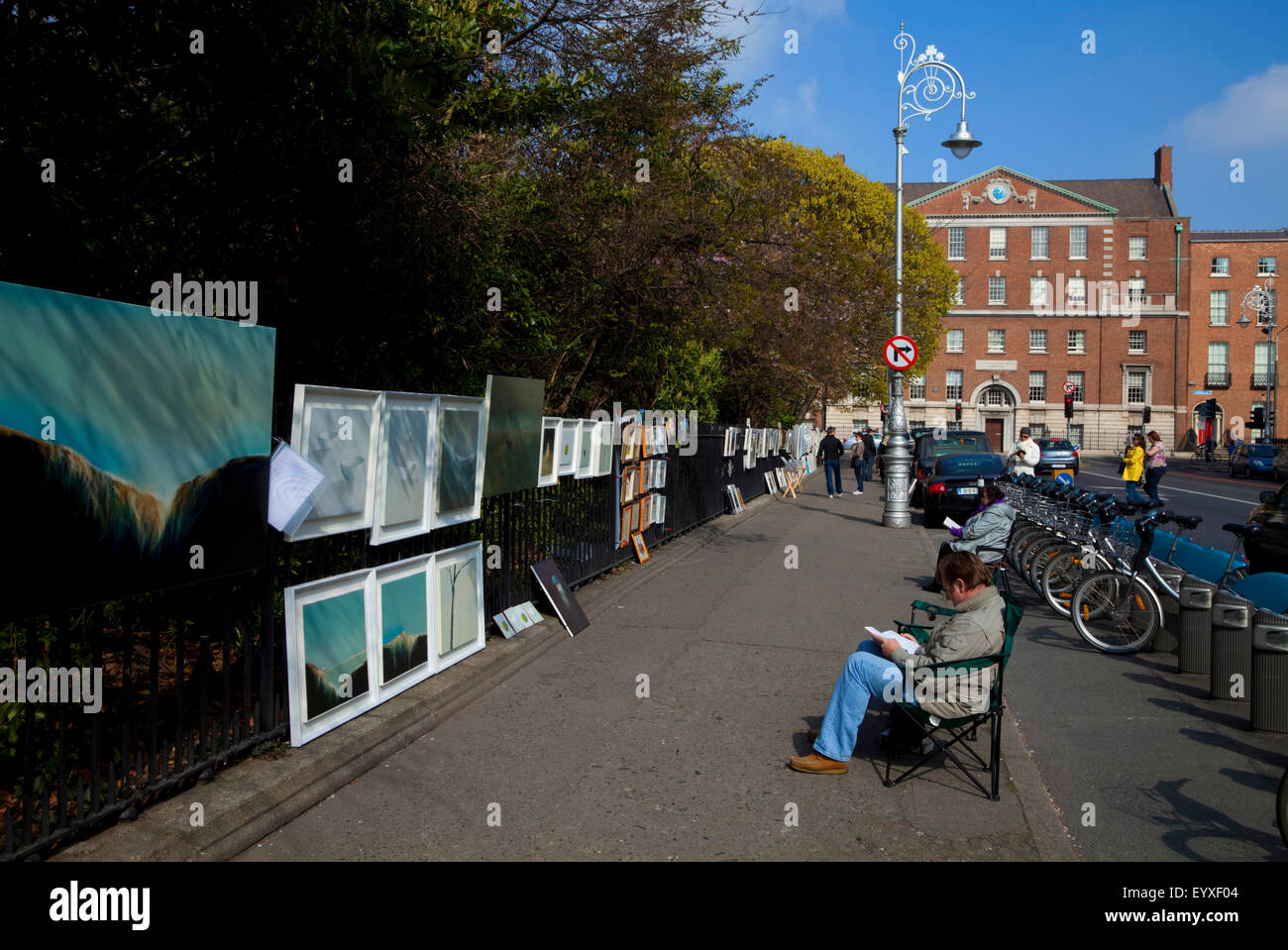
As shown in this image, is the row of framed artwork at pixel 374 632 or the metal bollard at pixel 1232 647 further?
the metal bollard at pixel 1232 647

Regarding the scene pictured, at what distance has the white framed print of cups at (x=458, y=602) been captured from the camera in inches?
271

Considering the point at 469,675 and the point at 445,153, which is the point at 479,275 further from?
the point at 469,675

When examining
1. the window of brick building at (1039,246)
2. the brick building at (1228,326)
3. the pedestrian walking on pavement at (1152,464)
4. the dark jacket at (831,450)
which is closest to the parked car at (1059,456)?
the dark jacket at (831,450)

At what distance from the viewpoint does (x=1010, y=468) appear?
19.0m

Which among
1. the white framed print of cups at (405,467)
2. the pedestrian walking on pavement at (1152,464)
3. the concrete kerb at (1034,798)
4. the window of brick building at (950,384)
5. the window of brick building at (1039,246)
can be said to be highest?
the window of brick building at (1039,246)

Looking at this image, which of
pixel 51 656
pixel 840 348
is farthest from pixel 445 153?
pixel 840 348

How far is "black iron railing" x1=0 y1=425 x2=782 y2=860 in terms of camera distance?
3939 millimetres

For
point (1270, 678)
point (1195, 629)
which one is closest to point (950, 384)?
point (1195, 629)

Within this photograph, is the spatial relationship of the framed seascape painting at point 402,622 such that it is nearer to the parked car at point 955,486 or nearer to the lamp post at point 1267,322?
the parked car at point 955,486

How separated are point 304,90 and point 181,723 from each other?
3828mm

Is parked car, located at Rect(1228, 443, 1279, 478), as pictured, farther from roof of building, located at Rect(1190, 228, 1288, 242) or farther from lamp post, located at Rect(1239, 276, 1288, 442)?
roof of building, located at Rect(1190, 228, 1288, 242)

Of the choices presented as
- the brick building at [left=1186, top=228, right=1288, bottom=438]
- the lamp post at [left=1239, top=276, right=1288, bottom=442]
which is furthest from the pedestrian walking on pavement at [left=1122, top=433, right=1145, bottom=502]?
the brick building at [left=1186, top=228, right=1288, bottom=438]

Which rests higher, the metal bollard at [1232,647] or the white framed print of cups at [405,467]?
the white framed print of cups at [405,467]

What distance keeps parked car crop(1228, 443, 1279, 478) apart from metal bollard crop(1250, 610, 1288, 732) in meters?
42.8
